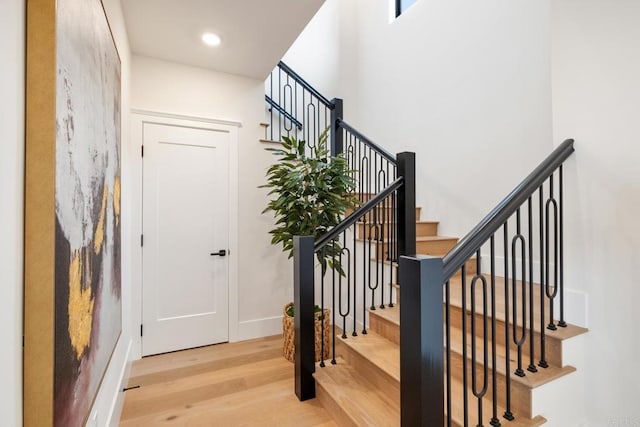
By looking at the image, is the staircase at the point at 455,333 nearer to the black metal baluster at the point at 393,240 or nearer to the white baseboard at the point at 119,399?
the black metal baluster at the point at 393,240

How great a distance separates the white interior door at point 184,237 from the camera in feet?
9.44

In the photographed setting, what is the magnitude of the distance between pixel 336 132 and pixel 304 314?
240 centimetres

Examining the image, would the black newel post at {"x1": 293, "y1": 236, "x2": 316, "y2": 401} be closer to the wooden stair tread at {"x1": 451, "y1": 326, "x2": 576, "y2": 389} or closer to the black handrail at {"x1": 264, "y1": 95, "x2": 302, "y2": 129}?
the wooden stair tread at {"x1": 451, "y1": 326, "x2": 576, "y2": 389}

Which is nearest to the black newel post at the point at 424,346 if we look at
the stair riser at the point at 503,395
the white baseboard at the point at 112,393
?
the stair riser at the point at 503,395

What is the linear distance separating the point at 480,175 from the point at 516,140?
413 mm

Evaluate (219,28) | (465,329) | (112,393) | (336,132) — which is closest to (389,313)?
(465,329)

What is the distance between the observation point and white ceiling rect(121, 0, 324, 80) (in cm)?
218

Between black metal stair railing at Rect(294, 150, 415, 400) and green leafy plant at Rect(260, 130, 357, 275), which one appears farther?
green leafy plant at Rect(260, 130, 357, 275)

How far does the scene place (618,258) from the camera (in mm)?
1531

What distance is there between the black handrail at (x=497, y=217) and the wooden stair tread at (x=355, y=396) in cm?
98

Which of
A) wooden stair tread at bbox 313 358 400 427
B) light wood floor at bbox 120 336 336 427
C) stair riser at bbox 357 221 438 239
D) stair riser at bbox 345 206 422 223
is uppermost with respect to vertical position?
stair riser at bbox 345 206 422 223

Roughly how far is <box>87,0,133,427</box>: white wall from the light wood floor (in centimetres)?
16

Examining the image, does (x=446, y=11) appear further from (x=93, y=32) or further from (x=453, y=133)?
(x=93, y=32)

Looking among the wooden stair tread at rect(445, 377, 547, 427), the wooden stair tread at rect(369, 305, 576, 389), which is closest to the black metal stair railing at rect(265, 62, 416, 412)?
the wooden stair tread at rect(369, 305, 576, 389)
